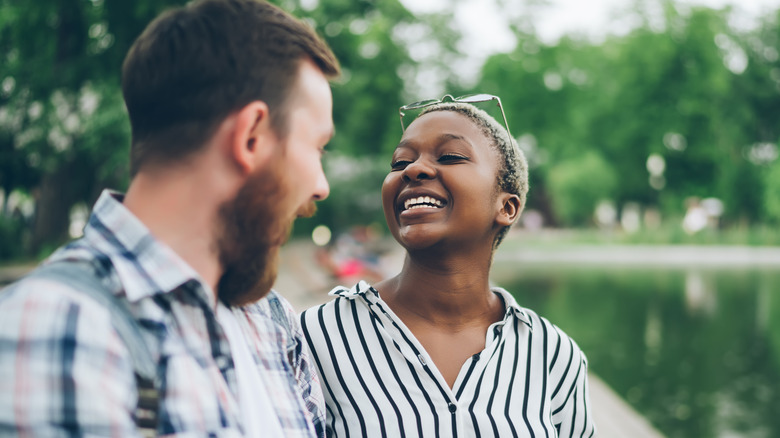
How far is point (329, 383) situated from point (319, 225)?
2892 centimetres

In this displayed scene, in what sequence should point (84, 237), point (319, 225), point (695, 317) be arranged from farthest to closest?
point (319, 225)
point (695, 317)
point (84, 237)

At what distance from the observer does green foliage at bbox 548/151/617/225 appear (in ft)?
120

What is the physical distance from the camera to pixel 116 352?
1044mm

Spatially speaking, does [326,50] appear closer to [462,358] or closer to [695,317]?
[462,358]

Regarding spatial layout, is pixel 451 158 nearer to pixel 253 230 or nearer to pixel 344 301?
pixel 344 301

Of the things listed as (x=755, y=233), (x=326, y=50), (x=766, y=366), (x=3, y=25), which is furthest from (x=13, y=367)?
(x=755, y=233)

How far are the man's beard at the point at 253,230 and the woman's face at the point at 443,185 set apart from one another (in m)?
0.64

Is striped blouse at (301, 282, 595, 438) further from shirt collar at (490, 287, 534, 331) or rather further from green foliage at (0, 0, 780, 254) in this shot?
green foliage at (0, 0, 780, 254)

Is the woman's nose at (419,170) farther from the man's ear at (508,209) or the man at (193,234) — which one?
the man at (193,234)

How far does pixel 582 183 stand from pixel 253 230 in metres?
36.7

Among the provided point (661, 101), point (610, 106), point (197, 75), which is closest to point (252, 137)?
point (197, 75)

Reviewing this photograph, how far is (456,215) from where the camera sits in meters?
1.95

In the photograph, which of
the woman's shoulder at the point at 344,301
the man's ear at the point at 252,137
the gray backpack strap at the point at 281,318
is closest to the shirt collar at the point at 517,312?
the woman's shoulder at the point at 344,301

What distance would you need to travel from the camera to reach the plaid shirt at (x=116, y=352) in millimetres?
970
